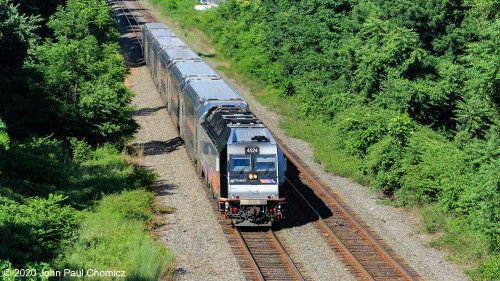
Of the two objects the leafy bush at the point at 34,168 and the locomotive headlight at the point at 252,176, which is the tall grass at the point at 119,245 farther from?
the locomotive headlight at the point at 252,176

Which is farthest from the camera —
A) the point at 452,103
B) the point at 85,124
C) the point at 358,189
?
the point at 452,103

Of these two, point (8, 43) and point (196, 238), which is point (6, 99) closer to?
point (8, 43)

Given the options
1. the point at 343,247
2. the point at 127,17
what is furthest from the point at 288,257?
the point at 127,17

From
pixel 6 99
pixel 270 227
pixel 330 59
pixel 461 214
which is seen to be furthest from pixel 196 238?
pixel 330 59

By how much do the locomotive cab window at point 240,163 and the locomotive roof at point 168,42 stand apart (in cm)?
2213

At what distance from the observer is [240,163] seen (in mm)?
21906

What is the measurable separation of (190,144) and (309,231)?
8791 millimetres

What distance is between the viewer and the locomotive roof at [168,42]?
42875 millimetres

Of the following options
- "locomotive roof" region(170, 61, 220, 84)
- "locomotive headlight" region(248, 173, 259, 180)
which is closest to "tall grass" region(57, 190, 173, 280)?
"locomotive headlight" region(248, 173, 259, 180)

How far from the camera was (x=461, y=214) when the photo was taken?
23719 millimetres

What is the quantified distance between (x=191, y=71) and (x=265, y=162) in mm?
12701

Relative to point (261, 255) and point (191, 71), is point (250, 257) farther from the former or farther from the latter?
point (191, 71)

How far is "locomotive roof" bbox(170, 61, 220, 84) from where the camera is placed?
106 feet

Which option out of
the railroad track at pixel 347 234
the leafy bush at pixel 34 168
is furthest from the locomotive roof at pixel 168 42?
the leafy bush at pixel 34 168
